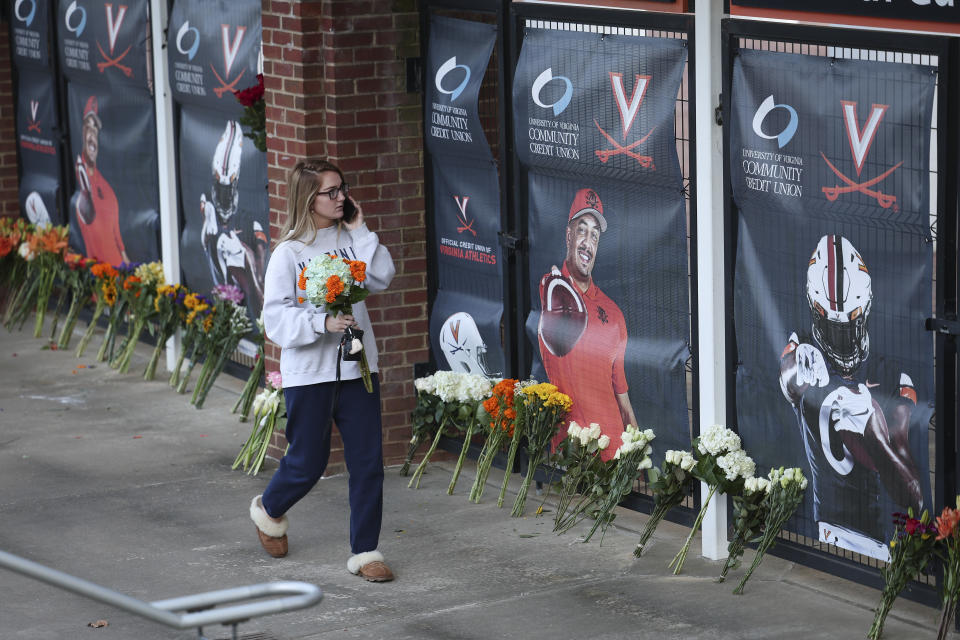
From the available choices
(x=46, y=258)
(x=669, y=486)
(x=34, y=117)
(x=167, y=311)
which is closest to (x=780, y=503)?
(x=669, y=486)

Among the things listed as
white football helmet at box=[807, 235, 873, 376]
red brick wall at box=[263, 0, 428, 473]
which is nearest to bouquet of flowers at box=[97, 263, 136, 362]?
red brick wall at box=[263, 0, 428, 473]

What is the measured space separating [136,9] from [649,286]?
17.1ft

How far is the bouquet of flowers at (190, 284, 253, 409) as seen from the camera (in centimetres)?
1005

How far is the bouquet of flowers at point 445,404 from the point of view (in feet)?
27.1

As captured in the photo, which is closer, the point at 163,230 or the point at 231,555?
the point at 231,555

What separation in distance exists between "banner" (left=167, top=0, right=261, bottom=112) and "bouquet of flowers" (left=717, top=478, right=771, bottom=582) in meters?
4.34

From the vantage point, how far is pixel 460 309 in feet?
28.1

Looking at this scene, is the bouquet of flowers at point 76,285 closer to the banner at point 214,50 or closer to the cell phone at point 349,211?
the banner at point 214,50

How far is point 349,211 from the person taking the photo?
6.91m

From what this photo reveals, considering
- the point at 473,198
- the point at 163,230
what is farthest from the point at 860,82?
the point at 163,230

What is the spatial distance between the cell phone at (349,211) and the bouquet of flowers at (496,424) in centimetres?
149

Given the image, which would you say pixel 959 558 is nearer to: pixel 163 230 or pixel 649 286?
pixel 649 286

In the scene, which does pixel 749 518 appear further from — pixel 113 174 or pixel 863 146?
pixel 113 174

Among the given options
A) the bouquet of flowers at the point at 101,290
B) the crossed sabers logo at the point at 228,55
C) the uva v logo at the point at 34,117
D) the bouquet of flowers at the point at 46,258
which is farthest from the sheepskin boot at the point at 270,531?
the uva v logo at the point at 34,117
